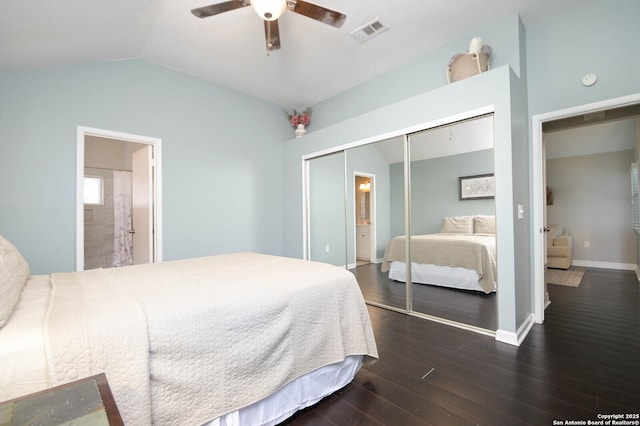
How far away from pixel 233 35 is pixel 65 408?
315 centimetres

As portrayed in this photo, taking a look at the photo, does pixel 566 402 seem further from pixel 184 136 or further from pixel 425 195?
pixel 184 136

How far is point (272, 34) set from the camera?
7.23ft

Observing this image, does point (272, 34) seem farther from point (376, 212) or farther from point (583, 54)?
point (583, 54)

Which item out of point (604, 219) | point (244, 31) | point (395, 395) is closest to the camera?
point (395, 395)

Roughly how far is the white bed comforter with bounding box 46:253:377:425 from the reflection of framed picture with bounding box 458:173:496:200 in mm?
1673

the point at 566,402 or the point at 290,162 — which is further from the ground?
the point at 290,162

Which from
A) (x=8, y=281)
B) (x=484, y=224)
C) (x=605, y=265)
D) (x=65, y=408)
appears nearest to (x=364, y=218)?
(x=484, y=224)

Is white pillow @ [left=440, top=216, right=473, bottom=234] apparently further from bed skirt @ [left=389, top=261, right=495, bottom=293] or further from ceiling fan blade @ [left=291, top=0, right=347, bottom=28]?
ceiling fan blade @ [left=291, top=0, right=347, bottom=28]

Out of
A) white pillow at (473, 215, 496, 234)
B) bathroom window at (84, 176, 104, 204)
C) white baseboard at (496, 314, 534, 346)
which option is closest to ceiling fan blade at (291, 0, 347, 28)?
white pillow at (473, 215, 496, 234)

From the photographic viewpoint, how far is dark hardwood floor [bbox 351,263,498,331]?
2719mm

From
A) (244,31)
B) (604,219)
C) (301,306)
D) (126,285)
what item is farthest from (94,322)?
(604,219)

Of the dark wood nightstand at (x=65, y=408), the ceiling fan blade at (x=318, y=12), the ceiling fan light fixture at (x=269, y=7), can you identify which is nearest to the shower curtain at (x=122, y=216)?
the ceiling fan light fixture at (x=269, y=7)

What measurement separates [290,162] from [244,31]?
202 cm

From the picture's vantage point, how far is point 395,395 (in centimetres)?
170
